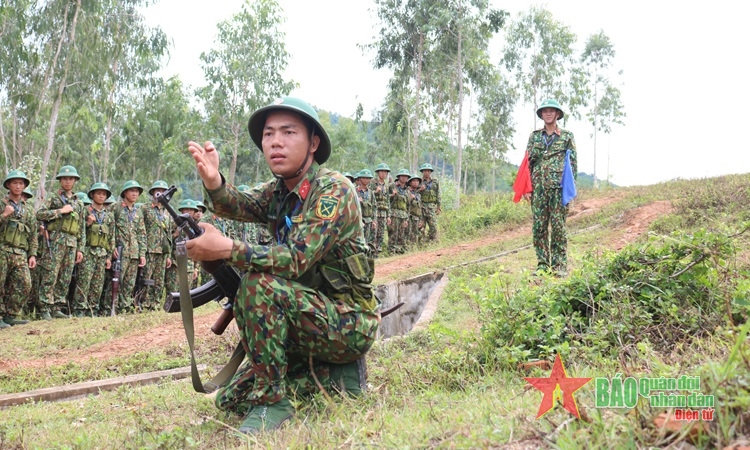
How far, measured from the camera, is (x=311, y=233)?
3.16 m

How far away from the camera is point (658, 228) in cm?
988

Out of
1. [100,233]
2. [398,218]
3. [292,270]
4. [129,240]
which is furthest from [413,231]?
[292,270]

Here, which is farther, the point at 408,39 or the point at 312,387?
the point at 408,39

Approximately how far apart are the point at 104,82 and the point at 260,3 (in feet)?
27.6

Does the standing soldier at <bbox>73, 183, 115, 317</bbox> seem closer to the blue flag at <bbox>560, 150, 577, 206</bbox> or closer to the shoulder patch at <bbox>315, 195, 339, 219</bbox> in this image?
the blue flag at <bbox>560, 150, 577, 206</bbox>

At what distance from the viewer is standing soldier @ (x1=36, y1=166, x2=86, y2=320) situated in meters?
10.1

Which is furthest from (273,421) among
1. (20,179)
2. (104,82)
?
(104,82)

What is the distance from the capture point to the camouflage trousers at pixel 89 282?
35.0 ft

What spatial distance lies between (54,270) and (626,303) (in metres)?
9.21

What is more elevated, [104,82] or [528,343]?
[104,82]

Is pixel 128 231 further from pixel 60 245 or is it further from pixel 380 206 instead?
pixel 380 206

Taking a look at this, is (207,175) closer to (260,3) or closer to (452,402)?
(452,402)
